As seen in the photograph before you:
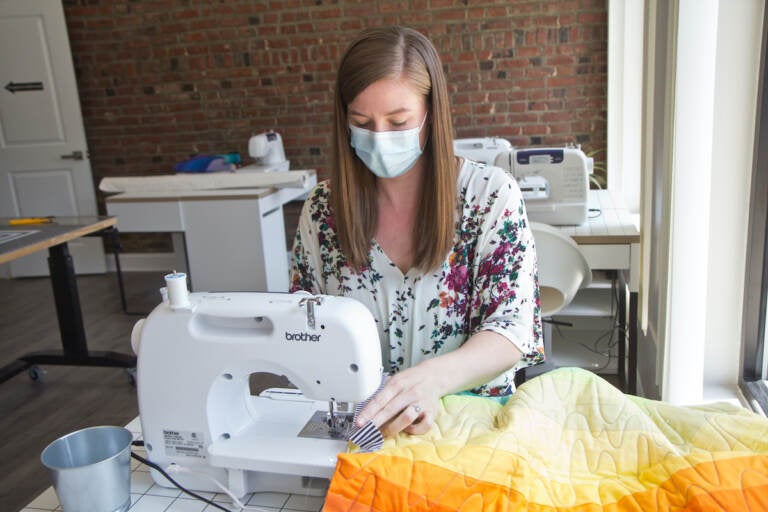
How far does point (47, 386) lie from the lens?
3076 mm

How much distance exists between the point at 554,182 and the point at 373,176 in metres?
1.44

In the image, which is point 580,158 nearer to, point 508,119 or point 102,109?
point 508,119

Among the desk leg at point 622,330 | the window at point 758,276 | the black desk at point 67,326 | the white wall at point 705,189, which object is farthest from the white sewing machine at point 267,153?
the window at point 758,276

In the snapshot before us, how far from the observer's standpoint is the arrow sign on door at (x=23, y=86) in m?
4.61

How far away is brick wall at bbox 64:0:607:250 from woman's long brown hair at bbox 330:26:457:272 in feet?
10.5

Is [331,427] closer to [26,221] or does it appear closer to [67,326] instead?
[26,221]

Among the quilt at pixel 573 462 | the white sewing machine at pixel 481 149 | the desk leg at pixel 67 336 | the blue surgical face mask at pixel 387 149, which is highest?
the blue surgical face mask at pixel 387 149

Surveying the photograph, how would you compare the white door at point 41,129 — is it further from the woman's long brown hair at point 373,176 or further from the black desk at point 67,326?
the woman's long brown hair at point 373,176

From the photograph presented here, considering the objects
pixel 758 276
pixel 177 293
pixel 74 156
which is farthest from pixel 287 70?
pixel 177 293

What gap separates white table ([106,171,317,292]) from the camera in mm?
3557

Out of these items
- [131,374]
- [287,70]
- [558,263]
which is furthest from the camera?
[287,70]

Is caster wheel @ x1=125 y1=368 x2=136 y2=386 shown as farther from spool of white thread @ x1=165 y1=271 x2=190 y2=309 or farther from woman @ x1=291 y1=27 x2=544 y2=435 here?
spool of white thread @ x1=165 y1=271 x2=190 y2=309

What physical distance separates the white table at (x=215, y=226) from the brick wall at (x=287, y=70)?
43.9 inches

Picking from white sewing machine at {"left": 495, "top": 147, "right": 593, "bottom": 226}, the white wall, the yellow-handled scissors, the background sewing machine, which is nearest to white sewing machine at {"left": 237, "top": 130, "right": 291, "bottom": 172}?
the yellow-handled scissors
